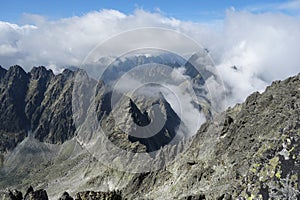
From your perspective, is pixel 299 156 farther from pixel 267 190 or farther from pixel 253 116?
pixel 253 116

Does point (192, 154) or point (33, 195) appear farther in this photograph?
point (192, 154)

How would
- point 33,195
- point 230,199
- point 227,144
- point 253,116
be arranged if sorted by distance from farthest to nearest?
point 227,144, point 253,116, point 33,195, point 230,199

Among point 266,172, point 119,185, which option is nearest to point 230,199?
point 266,172

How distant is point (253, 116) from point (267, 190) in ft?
157

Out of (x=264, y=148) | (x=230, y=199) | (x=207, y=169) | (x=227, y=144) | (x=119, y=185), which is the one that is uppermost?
(x=119, y=185)

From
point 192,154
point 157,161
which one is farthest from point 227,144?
point 157,161

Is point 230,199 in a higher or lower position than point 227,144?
lower

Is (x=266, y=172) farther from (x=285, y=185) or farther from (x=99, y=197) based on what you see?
(x=99, y=197)

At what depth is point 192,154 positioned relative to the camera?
93438 mm

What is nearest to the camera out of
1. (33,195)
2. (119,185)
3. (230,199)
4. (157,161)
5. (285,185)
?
(285,185)

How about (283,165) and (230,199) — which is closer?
(283,165)

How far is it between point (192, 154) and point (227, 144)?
24.4m

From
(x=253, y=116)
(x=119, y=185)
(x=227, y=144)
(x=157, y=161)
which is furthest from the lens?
(x=119, y=185)

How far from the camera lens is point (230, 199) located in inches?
821
